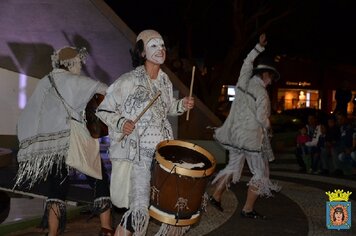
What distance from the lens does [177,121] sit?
1352cm

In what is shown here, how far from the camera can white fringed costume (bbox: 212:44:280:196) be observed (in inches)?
285

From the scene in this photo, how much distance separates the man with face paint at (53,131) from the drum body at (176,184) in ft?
4.13

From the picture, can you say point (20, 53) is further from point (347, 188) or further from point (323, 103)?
point (323, 103)

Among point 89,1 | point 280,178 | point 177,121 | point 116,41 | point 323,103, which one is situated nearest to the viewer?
point 89,1

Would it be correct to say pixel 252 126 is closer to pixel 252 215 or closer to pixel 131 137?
pixel 252 215

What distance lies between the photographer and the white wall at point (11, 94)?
12445mm

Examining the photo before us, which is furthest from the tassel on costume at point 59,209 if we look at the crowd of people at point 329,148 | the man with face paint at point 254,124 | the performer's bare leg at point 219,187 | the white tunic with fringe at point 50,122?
the crowd of people at point 329,148

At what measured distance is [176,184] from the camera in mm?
4309

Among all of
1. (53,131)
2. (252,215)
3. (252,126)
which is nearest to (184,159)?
(53,131)

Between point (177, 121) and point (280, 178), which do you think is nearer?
point (280, 178)

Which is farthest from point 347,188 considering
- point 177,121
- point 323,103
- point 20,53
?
point 323,103

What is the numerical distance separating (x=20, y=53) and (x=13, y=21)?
80 cm

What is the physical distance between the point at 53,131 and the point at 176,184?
1719 mm

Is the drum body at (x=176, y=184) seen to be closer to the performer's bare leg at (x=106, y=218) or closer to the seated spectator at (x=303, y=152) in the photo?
the performer's bare leg at (x=106, y=218)
